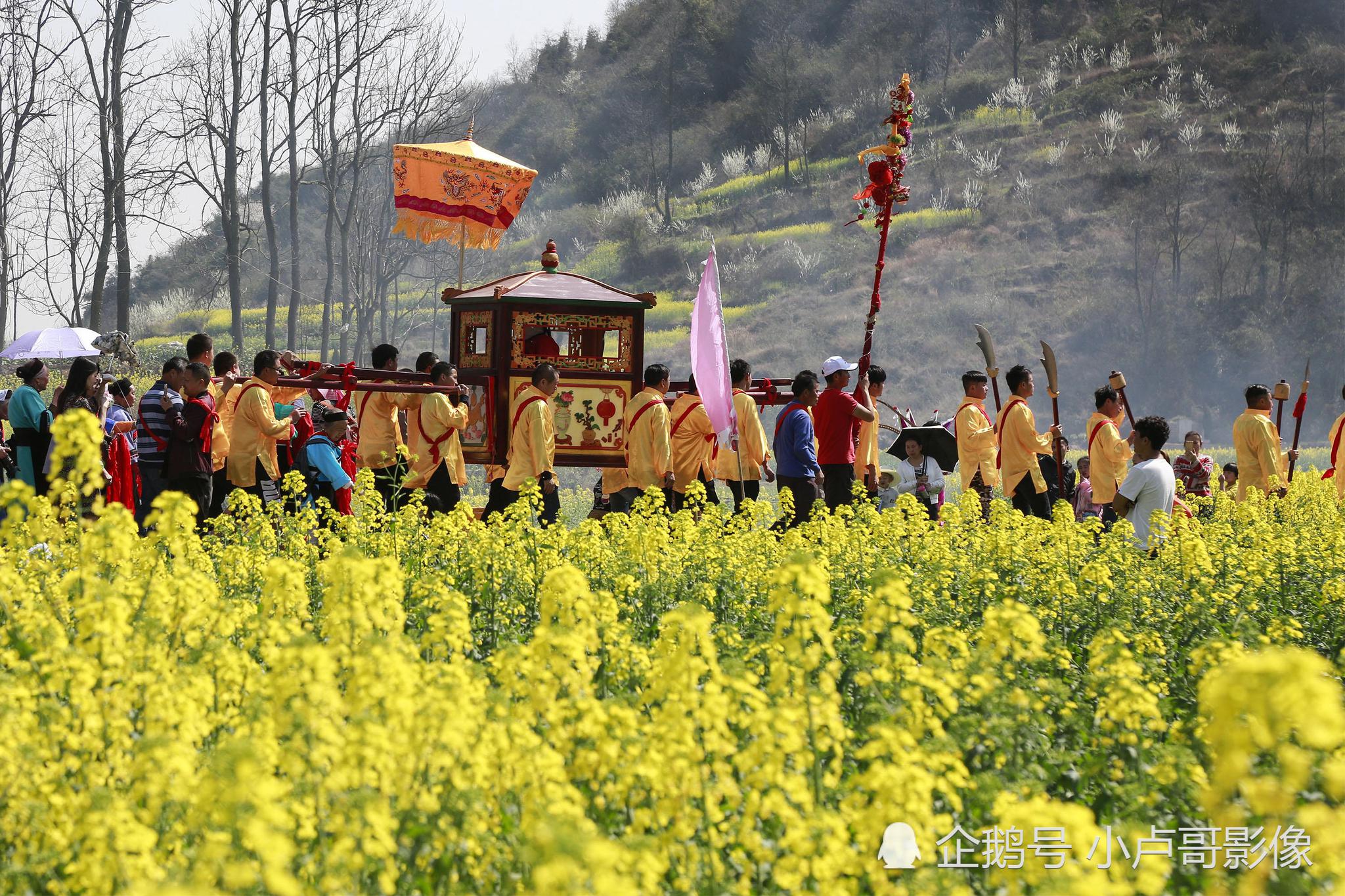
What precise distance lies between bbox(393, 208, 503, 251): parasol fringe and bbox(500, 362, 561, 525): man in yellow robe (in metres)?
2.60

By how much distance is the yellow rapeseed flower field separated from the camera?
2.79m

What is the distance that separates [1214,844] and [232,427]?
7542mm

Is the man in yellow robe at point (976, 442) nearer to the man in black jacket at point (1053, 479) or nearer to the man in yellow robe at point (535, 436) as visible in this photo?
Answer: the man in black jacket at point (1053, 479)

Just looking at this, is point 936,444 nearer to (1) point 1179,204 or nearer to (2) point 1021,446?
(2) point 1021,446

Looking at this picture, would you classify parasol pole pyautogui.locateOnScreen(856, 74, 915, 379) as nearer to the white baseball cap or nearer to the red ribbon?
the white baseball cap

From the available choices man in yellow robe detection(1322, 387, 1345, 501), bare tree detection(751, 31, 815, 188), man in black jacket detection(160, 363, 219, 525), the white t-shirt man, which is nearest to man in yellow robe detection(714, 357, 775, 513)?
the white t-shirt man

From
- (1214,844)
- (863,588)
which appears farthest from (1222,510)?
(1214,844)

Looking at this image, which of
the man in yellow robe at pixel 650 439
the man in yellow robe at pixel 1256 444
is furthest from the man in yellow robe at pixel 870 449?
the man in yellow robe at pixel 1256 444

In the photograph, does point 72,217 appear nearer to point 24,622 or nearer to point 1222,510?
point 1222,510

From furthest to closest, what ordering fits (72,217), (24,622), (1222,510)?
(72,217) → (1222,510) → (24,622)

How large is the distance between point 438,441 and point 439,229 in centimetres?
292

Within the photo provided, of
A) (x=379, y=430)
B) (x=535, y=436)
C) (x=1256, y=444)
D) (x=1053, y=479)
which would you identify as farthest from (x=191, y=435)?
(x=1256, y=444)

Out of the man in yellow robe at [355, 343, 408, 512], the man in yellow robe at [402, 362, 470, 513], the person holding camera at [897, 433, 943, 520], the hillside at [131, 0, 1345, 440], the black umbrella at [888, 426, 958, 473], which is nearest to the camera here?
the man in yellow robe at [402, 362, 470, 513]

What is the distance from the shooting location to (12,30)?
72.6 ft
